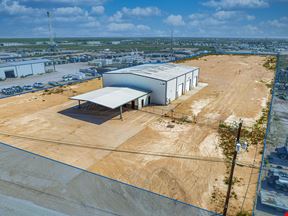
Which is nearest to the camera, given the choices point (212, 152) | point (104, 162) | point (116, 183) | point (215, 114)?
point (116, 183)

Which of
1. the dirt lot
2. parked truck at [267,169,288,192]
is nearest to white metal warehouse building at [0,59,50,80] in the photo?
the dirt lot

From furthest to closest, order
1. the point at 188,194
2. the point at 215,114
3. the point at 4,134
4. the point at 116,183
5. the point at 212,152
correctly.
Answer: the point at 215,114 → the point at 4,134 → the point at 212,152 → the point at 116,183 → the point at 188,194

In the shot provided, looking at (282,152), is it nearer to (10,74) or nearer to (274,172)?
(274,172)

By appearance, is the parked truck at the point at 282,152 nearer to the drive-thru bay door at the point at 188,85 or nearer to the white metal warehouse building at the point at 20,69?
the drive-thru bay door at the point at 188,85

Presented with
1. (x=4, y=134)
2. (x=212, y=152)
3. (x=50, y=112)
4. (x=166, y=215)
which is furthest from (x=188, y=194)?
(x=50, y=112)

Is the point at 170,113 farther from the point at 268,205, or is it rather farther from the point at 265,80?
the point at 265,80

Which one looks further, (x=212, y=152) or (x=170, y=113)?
(x=170, y=113)

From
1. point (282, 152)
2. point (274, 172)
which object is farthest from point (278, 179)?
point (282, 152)
